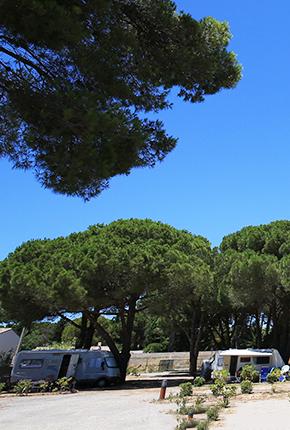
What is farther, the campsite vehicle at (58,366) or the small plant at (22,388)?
the campsite vehicle at (58,366)

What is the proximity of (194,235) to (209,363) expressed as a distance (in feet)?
22.8

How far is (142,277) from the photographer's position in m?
20.4

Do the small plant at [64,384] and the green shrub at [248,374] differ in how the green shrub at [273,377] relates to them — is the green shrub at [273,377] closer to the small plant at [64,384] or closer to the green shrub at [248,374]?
the green shrub at [248,374]

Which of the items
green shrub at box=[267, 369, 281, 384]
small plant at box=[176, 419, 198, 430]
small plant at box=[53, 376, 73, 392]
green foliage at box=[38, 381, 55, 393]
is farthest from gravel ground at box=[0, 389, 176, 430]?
green shrub at box=[267, 369, 281, 384]

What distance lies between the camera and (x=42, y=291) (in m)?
19.9

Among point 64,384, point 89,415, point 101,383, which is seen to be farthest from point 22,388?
point 89,415

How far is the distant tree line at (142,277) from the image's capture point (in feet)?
66.3

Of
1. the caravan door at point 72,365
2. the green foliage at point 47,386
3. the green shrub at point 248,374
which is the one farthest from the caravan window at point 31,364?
the green shrub at point 248,374

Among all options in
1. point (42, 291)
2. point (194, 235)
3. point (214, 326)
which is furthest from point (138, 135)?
point (214, 326)

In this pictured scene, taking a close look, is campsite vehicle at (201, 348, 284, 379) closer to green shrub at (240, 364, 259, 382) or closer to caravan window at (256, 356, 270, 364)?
A: caravan window at (256, 356, 270, 364)

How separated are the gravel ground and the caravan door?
550 centimetres

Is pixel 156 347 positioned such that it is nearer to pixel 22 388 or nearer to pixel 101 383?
pixel 101 383

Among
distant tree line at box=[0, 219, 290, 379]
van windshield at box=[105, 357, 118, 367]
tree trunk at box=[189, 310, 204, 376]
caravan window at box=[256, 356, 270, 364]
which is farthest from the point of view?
tree trunk at box=[189, 310, 204, 376]

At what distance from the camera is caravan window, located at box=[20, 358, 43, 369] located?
70.2ft
